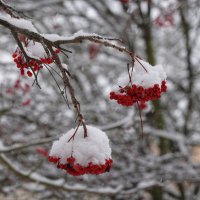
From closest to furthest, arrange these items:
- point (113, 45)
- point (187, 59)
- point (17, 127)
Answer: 1. point (113, 45)
2. point (17, 127)
3. point (187, 59)

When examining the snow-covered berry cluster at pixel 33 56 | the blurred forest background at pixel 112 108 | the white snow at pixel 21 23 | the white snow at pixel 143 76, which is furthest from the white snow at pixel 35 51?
the blurred forest background at pixel 112 108

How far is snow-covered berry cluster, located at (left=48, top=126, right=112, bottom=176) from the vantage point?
5.14 ft

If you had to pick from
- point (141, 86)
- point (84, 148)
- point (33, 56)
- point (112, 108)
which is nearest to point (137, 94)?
point (141, 86)

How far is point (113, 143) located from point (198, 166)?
5.74 ft

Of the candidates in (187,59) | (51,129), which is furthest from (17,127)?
(187,59)

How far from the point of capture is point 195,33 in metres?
9.20

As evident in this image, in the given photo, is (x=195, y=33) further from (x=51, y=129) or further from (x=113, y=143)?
(x=51, y=129)

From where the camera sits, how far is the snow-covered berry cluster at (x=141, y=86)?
63.5 inches

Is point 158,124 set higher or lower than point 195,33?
lower

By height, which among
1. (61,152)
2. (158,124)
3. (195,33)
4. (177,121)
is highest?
(195,33)

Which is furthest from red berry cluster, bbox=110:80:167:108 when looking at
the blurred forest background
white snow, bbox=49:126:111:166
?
the blurred forest background

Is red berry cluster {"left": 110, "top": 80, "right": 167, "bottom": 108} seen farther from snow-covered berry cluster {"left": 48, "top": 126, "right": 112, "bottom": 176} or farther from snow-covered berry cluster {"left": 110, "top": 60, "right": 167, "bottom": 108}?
snow-covered berry cluster {"left": 48, "top": 126, "right": 112, "bottom": 176}

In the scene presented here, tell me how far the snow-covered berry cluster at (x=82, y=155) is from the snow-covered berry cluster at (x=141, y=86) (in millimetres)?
242

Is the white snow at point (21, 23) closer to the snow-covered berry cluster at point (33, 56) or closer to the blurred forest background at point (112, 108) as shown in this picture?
the snow-covered berry cluster at point (33, 56)
